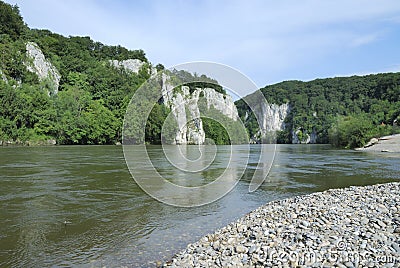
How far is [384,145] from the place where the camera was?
53.4 metres

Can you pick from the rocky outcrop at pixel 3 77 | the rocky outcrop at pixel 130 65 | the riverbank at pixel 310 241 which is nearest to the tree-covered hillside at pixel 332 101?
the rocky outcrop at pixel 130 65

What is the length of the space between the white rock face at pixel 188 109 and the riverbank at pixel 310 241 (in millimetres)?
18846

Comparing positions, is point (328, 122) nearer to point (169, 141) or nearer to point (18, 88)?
point (169, 141)

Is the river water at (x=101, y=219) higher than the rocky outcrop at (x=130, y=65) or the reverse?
the reverse

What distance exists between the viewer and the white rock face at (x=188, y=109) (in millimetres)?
30603

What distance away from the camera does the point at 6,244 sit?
7297mm

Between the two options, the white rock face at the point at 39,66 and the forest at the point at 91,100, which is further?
the white rock face at the point at 39,66

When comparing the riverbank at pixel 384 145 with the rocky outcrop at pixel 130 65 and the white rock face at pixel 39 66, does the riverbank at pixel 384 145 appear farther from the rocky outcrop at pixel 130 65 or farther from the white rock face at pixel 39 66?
the rocky outcrop at pixel 130 65

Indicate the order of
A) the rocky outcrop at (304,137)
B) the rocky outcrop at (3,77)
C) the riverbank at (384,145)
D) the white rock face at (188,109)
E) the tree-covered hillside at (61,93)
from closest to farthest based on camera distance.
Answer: the white rock face at (188,109) → the riverbank at (384,145) → the tree-covered hillside at (61,93) → the rocky outcrop at (3,77) → the rocky outcrop at (304,137)

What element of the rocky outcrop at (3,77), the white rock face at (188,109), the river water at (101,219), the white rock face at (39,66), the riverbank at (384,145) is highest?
the white rock face at (39,66)

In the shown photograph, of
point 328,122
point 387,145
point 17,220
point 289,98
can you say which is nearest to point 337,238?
point 17,220

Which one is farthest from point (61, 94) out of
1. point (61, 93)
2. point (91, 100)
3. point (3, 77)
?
point (3, 77)

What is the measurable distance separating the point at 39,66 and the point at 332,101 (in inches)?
5262

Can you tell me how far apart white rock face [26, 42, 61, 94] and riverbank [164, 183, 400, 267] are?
8333 cm
